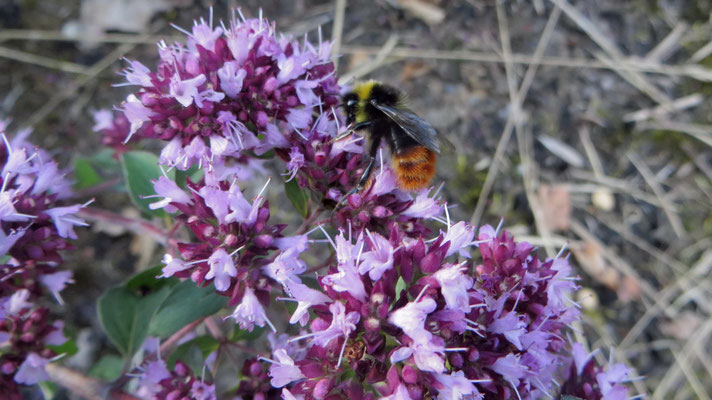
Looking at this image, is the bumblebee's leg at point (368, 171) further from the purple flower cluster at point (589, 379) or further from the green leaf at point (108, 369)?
the green leaf at point (108, 369)

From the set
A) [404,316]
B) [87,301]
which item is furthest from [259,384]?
[87,301]

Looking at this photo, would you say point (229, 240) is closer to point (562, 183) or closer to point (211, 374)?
point (211, 374)

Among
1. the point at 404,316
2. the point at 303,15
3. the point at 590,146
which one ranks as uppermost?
the point at 303,15

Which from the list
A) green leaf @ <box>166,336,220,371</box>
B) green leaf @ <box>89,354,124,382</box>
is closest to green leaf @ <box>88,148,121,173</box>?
green leaf @ <box>89,354,124,382</box>

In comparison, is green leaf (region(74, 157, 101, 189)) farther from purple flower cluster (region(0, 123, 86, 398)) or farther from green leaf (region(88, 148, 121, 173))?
purple flower cluster (region(0, 123, 86, 398))

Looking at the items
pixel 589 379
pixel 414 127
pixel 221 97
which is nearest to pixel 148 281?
pixel 221 97

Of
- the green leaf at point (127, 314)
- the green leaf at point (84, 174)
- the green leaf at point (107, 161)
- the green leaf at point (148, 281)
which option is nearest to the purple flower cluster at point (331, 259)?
the green leaf at point (148, 281)
